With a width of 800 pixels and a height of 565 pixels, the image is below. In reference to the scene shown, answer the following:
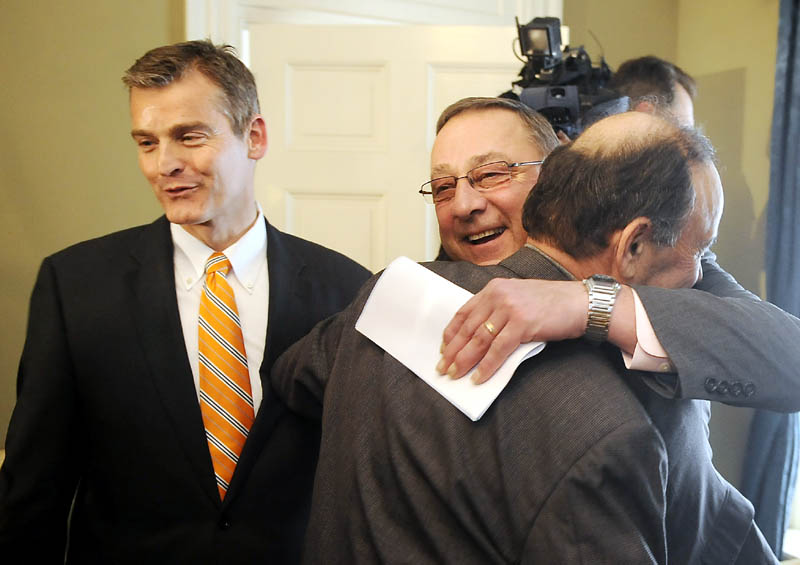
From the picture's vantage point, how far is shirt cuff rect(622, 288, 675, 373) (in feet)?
3.19

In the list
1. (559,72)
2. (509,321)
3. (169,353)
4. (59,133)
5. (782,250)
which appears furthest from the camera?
(782,250)

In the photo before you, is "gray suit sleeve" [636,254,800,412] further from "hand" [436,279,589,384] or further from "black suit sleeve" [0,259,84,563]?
"black suit sleeve" [0,259,84,563]

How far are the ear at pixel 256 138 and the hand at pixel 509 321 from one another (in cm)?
77

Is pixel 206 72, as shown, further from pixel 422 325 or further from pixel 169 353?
pixel 422 325

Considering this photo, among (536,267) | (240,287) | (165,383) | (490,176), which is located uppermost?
(490,176)

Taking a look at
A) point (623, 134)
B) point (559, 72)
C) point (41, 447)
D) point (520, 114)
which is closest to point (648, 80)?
point (559, 72)

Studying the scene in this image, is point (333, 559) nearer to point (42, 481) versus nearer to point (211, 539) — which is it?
point (211, 539)

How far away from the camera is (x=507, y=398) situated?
0.94 m

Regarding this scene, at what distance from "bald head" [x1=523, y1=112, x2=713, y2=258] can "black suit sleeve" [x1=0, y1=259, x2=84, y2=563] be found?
0.87 meters

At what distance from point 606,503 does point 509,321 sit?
231 millimetres

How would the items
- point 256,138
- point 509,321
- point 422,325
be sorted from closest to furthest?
point 509,321
point 422,325
point 256,138

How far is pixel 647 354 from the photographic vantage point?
973mm

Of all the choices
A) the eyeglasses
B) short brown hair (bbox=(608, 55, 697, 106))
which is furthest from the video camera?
the eyeglasses

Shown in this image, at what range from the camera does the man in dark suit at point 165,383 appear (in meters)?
1.37
